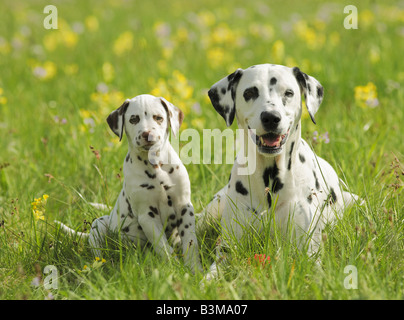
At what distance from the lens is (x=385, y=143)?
6066 mm

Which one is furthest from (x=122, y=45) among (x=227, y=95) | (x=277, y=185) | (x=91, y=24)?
(x=277, y=185)

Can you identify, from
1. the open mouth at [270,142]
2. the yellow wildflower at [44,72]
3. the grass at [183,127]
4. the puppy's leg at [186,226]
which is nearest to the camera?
the grass at [183,127]

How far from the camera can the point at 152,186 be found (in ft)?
14.8

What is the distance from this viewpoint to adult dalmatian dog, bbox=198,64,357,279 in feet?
13.6

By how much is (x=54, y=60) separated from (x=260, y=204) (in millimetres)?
7212

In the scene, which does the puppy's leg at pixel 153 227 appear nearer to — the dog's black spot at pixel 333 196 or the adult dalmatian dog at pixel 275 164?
the adult dalmatian dog at pixel 275 164

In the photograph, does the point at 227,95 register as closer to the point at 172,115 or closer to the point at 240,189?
the point at 172,115

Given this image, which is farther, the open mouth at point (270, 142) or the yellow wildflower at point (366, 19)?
the yellow wildflower at point (366, 19)

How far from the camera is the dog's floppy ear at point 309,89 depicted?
14.1ft

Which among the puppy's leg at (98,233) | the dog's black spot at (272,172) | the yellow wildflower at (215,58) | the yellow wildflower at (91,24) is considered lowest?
the puppy's leg at (98,233)

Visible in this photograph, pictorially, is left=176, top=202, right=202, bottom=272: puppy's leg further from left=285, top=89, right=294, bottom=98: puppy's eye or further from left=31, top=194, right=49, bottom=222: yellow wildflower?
left=285, top=89, right=294, bottom=98: puppy's eye

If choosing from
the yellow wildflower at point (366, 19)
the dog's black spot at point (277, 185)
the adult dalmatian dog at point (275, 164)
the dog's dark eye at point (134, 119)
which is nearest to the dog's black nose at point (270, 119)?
the adult dalmatian dog at point (275, 164)

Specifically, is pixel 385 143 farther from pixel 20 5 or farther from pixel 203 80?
pixel 20 5
